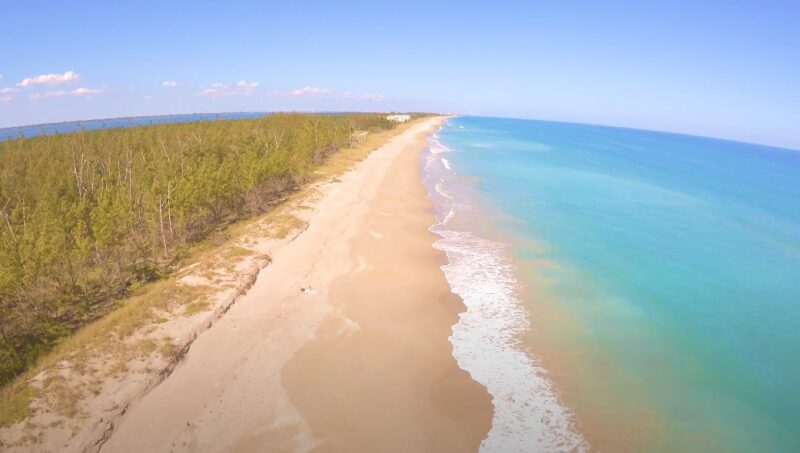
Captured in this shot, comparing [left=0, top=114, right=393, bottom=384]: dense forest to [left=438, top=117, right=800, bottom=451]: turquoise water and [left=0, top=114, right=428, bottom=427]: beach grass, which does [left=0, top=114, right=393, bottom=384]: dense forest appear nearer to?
[left=0, top=114, right=428, bottom=427]: beach grass

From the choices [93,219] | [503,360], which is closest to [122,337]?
[93,219]

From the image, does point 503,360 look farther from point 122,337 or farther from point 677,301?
point 122,337

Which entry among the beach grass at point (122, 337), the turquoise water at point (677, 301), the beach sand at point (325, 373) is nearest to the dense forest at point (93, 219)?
the beach grass at point (122, 337)

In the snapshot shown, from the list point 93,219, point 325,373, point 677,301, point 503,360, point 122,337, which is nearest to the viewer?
point 325,373

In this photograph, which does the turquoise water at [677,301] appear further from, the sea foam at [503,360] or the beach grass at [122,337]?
the beach grass at [122,337]

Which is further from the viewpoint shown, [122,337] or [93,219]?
[93,219]

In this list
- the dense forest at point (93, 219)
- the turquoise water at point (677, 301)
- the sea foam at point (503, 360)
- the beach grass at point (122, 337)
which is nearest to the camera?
the beach grass at point (122, 337)
